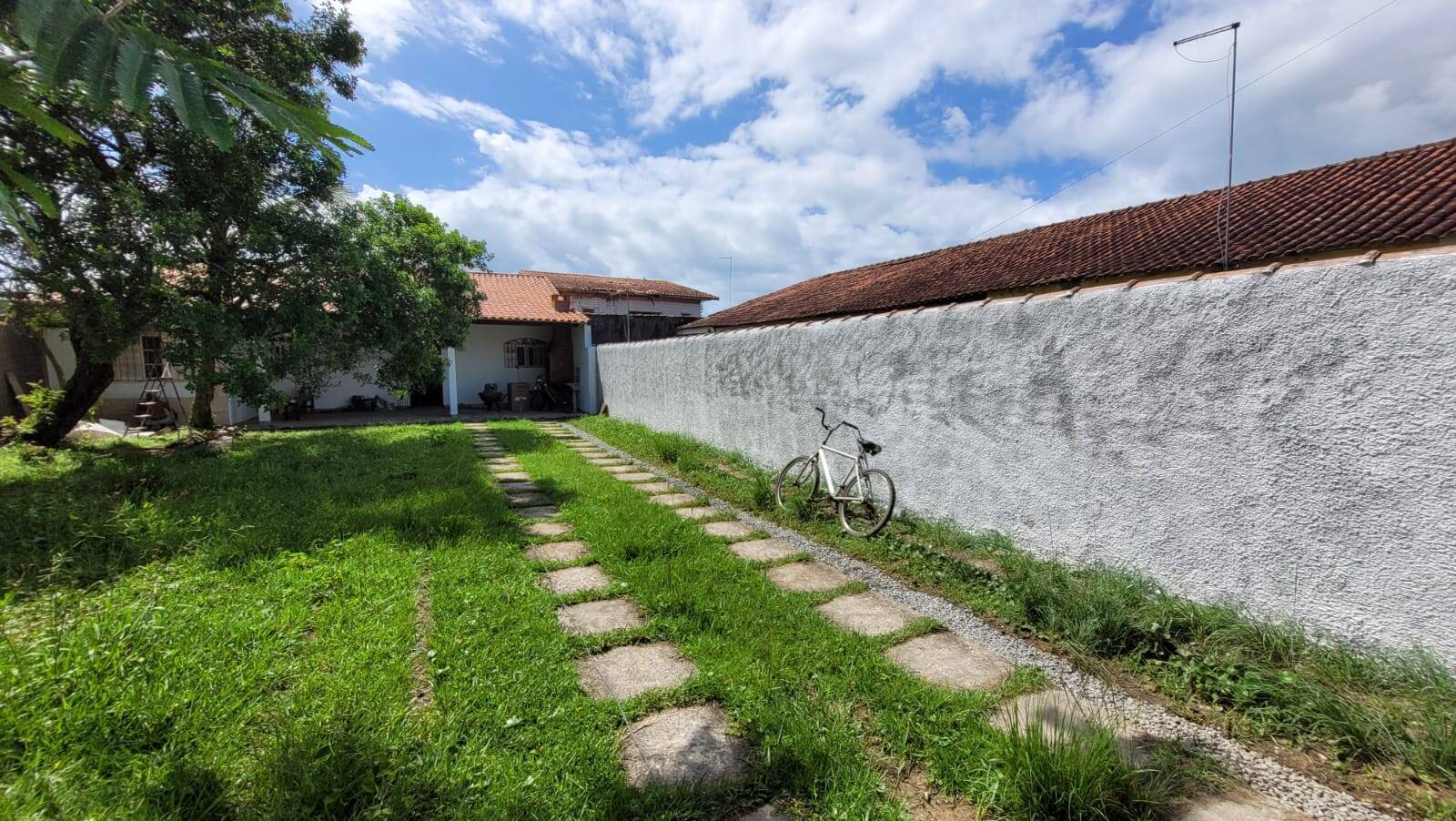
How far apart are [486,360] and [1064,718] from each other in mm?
16210

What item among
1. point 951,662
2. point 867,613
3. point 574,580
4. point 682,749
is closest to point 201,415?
point 574,580

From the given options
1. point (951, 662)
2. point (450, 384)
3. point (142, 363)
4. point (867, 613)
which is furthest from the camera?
point (450, 384)

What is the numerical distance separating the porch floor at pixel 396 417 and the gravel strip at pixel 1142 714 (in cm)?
1111

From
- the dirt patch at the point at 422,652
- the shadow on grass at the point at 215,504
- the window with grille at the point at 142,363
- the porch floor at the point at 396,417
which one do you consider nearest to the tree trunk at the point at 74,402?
the shadow on grass at the point at 215,504

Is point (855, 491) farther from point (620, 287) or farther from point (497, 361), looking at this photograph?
point (620, 287)

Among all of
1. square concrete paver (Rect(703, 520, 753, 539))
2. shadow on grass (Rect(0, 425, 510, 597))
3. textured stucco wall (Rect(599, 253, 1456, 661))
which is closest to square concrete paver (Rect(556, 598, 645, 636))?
square concrete paver (Rect(703, 520, 753, 539))

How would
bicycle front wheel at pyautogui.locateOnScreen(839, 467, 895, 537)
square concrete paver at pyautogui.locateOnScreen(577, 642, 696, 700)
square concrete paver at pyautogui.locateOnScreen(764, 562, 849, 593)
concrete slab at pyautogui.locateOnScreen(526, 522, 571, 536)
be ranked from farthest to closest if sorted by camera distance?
concrete slab at pyautogui.locateOnScreen(526, 522, 571, 536) < bicycle front wheel at pyautogui.locateOnScreen(839, 467, 895, 537) < square concrete paver at pyautogui.locateOnScreen(764, 562, 849, 593) < square concrete paver at pyautogui.locateOnScreen(577, 642, 696, 700)

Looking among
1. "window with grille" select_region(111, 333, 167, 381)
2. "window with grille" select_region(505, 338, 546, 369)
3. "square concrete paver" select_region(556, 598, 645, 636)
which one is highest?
"window with grille" select_region(505, 338, 546, 369)

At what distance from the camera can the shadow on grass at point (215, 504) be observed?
137 inches

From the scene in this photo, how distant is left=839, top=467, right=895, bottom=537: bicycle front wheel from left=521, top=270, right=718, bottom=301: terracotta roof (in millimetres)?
16850

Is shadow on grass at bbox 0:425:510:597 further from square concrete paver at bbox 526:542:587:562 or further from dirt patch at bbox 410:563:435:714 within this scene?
dirt patch at bbox 410:563:435:714

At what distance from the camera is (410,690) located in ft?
7.21

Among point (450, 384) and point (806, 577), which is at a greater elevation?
point (450, 384)

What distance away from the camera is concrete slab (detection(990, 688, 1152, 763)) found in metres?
1.89
